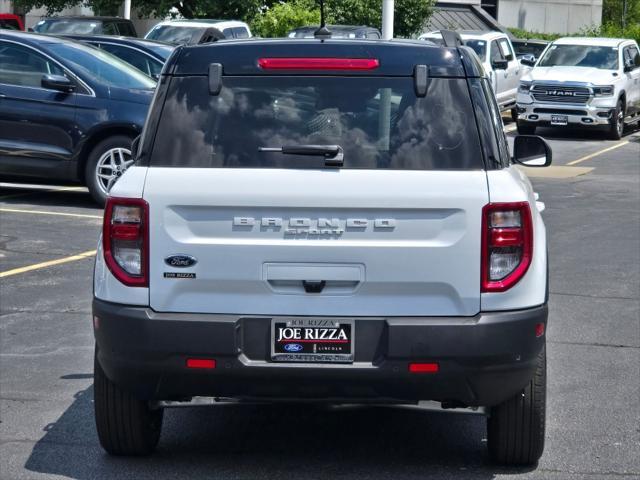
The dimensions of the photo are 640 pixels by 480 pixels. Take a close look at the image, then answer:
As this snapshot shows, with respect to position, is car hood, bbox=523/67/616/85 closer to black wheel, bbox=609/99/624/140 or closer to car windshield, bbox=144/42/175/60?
black wheel, bbox=609/99/624/140

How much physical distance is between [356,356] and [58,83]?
10.2m

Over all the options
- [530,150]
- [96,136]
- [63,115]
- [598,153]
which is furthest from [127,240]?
[598,153]

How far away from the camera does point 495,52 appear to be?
2994 centimetres

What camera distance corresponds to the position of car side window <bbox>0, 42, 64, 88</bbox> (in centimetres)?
1533

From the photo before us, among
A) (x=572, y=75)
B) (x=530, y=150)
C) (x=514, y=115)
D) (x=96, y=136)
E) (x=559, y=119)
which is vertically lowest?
(x=514, y=115)

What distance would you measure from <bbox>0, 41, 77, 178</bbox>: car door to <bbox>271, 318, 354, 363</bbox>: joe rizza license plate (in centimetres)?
985

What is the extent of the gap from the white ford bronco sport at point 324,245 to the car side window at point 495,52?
2445cm

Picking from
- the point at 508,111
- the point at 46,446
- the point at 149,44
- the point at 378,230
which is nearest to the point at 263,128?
the point at 378,230

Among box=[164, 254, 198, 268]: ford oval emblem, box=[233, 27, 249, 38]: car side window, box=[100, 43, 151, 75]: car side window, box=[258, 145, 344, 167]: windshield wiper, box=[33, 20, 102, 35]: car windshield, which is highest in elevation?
box=[258, 145, 344, 167]: windshield wiper

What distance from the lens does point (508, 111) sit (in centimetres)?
3303

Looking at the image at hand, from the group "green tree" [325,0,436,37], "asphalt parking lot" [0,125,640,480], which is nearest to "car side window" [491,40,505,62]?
"green tree" [325,0,436,37]

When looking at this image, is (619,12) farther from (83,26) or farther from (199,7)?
(83,26)

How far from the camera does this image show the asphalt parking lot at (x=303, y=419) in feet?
19.9

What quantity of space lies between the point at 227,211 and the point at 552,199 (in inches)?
481
